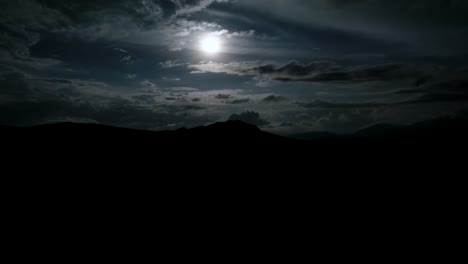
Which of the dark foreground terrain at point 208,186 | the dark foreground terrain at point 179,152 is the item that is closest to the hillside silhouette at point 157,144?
the dark foreground terrain at point 179,152

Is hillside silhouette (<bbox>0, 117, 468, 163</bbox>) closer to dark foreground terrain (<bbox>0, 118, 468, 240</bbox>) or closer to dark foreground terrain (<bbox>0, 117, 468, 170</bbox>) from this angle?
dark foreground terrain (<bbox>0, 117, 468, 170</bbox>)

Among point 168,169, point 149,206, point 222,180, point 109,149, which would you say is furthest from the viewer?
point 109,149

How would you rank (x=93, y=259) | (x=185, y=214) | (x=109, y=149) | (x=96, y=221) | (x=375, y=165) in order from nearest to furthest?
(x=93, y=259), (x=96, y=221), (x=185, y=214), (x=109, y=149), (x=375, y=165)

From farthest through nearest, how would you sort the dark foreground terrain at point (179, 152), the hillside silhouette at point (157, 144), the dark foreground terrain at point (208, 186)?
1. the hillside silhouette at point (157, 144)
2. the dark foreground terrain at point (179, 152)
3. the dark foreground terrain at point (208, 186)

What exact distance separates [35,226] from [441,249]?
5121cm

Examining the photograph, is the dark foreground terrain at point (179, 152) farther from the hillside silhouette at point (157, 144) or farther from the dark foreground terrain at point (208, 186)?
the dark foreground terrain at point (208, 186)

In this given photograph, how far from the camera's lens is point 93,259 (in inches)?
1109

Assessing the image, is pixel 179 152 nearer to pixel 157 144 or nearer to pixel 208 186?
pixel 157 144

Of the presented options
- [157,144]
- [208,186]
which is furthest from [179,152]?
[208,186]

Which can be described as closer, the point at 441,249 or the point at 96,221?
the point at 441,249

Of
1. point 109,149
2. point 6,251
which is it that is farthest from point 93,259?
point 109,149

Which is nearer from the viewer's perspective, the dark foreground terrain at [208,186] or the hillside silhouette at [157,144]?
the dark foreground terrain at [208,186]

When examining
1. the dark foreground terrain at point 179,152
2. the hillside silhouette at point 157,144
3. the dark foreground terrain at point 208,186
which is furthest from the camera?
the hillside silhouette at point 157,144

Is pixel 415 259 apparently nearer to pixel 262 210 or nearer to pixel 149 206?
pixel 262 210
